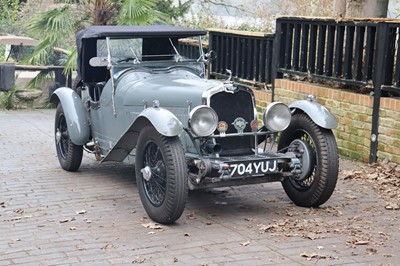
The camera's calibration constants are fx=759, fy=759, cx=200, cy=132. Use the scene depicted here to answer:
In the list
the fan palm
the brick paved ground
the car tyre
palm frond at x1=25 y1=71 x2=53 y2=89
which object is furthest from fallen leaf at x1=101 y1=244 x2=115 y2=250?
palm frond at x1=25 y1=71 x2=53 y2=89

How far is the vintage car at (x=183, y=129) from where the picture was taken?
659 cm

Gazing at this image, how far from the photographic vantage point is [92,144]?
8.71 metres

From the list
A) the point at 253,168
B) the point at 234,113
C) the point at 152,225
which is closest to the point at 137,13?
the point at 234,113

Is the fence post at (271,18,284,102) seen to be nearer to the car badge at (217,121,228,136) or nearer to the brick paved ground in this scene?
the brick paved ground

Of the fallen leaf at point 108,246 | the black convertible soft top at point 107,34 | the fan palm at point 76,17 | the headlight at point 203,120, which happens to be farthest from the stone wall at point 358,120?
the fan palm at point 76,17

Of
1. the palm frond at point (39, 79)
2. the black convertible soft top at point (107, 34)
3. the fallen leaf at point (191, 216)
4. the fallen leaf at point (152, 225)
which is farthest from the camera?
the palm frond at point (39, 79)

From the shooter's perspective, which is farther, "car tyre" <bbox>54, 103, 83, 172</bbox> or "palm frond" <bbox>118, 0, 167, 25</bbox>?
"palm frond" <bbox>118, 0, 167, 25</bbox>

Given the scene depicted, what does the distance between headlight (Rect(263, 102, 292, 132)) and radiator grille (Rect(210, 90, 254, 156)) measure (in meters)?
0.19

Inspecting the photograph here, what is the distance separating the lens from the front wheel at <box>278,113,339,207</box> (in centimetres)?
694

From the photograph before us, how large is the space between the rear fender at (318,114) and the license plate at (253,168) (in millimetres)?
605

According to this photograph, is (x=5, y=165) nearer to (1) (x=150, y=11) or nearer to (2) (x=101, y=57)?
(2) (x=101, y=57)

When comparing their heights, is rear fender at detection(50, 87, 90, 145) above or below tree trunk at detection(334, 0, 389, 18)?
below

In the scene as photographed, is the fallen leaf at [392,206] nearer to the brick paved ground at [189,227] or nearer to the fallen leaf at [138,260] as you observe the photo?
the brick paved ground at [189,227]

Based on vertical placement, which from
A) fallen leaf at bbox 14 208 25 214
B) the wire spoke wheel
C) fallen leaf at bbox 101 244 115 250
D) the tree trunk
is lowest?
fallen leaf at bbox 14 208 25 214
